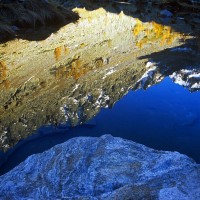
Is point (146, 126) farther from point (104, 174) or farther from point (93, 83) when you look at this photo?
point (104, 174)

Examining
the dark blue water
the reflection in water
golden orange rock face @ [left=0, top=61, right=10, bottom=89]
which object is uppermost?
golden orange rock face @ [left=0, top=61, right=10, bottom=89]

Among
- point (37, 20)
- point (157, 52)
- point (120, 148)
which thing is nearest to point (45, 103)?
point (120, 148)

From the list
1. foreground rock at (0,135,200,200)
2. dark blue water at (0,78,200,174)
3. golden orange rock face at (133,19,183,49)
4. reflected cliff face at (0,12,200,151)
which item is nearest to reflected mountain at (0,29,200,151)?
reflected cliff face at (0,12,200,151)

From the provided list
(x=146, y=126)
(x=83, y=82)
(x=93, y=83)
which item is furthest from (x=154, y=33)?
(x=146, y=126)

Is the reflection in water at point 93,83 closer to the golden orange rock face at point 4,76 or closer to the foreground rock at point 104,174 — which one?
the golden orange rock face at point 4,76

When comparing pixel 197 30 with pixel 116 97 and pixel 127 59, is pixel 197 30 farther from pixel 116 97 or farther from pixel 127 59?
pixel 116 97

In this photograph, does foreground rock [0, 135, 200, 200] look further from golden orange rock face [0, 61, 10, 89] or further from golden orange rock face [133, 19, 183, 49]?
golden orange rock face [133, 19, 183, 49]
